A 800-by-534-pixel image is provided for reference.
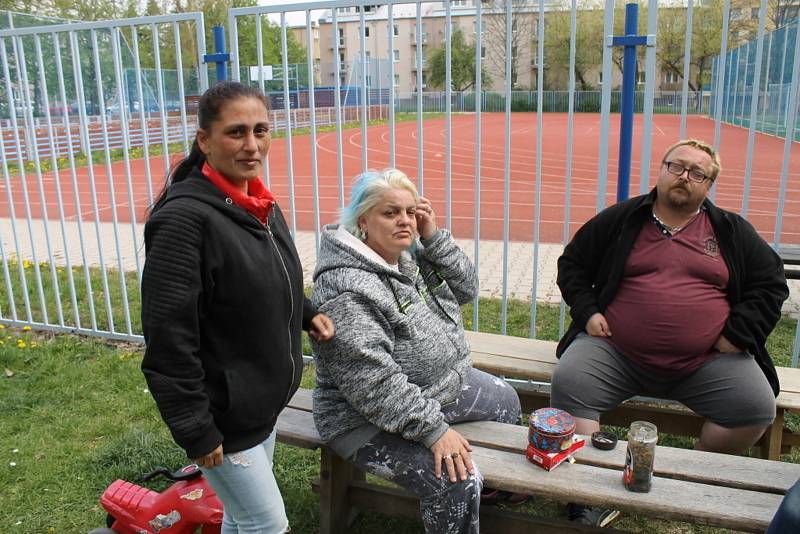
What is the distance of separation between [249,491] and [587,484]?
112 centimetres

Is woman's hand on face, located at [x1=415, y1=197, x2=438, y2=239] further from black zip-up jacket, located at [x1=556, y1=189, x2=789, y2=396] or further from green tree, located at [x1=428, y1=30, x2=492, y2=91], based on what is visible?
green tree, located at [x1=428, y1=30, x2=492, y2=91]

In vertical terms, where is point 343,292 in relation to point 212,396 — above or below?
above

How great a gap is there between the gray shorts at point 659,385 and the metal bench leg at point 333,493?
3.21 ft

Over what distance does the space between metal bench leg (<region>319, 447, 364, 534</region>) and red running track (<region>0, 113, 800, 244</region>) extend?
2942 millimetres

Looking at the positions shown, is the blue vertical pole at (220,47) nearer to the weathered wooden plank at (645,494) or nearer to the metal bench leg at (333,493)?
the metal bench leg at (333,493)

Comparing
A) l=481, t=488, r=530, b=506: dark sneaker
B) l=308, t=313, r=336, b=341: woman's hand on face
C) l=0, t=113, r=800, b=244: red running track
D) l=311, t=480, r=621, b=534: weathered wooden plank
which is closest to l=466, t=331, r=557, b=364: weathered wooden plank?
l=481, t=488, r=530, b=506: dark sneaker

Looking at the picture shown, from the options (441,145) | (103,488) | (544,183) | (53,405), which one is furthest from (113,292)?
(441,145)

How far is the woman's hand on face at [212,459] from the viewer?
1855 millimetres

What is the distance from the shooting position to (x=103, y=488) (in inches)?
127

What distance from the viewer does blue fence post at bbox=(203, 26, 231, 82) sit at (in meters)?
3.95

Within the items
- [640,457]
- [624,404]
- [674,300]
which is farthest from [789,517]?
[624,404]

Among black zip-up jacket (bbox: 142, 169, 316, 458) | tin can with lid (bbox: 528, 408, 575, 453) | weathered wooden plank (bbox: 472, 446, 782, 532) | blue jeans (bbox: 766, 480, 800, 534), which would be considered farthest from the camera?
tin can with lid (bbox: 528, 408, 575, 453)

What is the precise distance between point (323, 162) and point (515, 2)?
1644 centimetres

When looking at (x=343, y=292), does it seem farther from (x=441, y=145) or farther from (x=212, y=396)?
(x=441, y=145)
